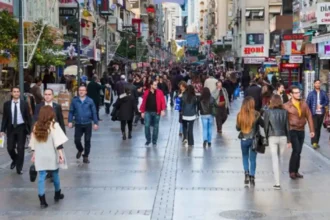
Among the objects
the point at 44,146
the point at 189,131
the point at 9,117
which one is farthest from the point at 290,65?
the point at 44,146

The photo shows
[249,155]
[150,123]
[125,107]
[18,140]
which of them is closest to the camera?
[249,155]

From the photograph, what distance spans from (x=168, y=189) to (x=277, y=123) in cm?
202

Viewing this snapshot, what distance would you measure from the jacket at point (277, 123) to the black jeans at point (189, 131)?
6383 mm

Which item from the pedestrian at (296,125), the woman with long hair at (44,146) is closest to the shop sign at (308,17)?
the pedestrian at (296,125)

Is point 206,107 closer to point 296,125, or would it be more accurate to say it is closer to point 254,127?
point 296,125

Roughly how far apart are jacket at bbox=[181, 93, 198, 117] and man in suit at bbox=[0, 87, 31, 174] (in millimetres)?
5627

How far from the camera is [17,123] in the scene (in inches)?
563

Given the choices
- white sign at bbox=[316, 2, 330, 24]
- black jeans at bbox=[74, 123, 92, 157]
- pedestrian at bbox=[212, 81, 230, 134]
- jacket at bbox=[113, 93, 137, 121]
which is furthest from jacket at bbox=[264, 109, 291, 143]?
white sign at bbox=[316, 2, 330, 24]

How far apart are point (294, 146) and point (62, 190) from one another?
4073mm

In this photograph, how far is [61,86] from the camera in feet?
87.5

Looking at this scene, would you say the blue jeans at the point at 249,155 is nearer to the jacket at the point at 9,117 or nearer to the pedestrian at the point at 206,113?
the jacket at the point at 9,117

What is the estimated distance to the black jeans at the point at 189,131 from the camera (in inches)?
754

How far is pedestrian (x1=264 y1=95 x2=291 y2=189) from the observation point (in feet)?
41.8

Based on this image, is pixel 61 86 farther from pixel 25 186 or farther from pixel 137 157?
pixel 25 186
